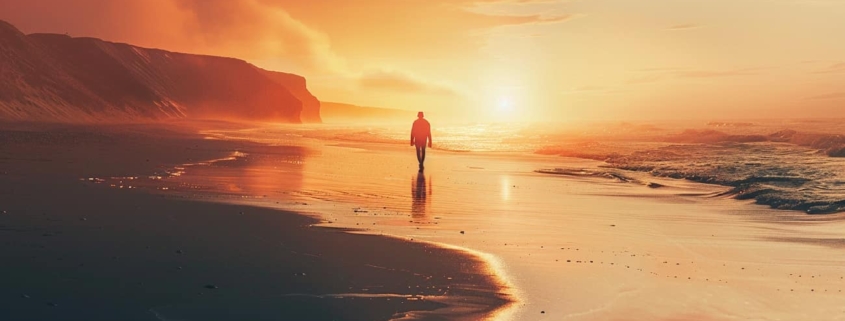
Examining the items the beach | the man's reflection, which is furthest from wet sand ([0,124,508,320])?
the man's reflection

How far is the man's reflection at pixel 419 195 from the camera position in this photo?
46.9 ft

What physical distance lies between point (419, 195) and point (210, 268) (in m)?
9.72

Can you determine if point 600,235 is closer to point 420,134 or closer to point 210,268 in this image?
point 210,268

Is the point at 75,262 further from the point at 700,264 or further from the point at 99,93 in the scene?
the point at 99,93

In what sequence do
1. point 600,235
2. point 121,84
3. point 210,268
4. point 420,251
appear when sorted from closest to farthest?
point 210,268
point 420,251
point 600,235
point 121,84

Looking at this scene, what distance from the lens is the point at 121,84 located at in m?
117

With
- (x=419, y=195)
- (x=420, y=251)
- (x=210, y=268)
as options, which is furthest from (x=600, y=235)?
(x=210, y=268)

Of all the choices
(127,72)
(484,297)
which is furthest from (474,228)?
(127,72)

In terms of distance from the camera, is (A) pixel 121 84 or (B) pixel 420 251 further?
(A) pixel 121 84

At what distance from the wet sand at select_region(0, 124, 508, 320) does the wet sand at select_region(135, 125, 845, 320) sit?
0.72 metres

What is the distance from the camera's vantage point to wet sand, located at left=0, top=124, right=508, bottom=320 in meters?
6.71

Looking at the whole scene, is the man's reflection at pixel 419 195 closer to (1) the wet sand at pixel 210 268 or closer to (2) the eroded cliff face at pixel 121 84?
(1) the wet sand at pixel 210 268

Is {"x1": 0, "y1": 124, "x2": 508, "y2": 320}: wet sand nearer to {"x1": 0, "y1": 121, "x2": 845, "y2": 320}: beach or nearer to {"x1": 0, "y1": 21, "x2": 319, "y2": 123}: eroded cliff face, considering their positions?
{"x1": 0, "y1": 121, "x2": 845, "y2": 320}: beach

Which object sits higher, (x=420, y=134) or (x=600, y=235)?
(x=420, y=134)
